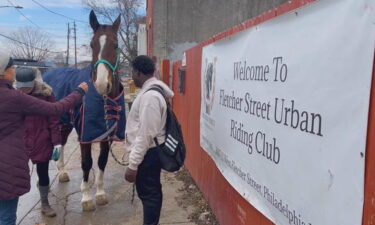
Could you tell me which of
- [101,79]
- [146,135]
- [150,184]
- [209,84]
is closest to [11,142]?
[146,135]

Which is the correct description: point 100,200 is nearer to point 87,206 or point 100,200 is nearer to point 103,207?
point 103,207

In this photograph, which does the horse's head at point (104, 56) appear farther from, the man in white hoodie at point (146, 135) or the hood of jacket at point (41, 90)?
the man in white hoodie at point (146, 135)

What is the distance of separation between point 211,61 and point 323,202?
2751 mm

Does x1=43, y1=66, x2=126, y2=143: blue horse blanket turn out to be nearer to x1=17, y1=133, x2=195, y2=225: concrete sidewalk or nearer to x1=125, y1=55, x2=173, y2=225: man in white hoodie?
x1=17, y1=133, x2=195, y2=225: concrete sidewalk

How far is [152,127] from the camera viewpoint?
3215 mm

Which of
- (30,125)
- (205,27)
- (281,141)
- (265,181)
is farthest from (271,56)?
(205,27)

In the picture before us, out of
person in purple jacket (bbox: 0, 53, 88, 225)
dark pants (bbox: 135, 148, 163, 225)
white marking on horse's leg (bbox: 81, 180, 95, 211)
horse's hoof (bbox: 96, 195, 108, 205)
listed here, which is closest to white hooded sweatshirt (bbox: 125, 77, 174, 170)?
dark pants (bbox: 135, 148, 163, 225)

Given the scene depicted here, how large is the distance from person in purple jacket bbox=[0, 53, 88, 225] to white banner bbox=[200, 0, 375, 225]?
1.81 metres

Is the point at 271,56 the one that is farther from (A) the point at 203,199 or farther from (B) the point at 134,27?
(B) the point at 134,27

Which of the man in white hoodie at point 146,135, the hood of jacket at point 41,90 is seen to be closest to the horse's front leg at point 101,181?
the hood of jacket at point 41,90

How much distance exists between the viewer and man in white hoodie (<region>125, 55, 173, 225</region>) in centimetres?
321

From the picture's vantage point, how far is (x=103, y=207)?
5.21m

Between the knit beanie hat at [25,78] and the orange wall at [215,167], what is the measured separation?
215 cm

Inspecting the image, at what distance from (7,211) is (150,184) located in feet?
4.09
